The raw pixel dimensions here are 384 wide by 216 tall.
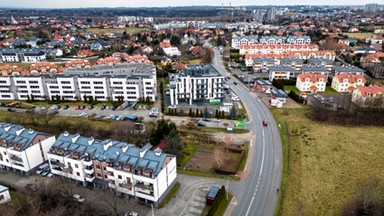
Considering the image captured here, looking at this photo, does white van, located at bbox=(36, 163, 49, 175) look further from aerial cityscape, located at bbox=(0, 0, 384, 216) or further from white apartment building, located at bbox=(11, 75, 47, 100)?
white apartment building, located at bbox=(11, 75, 47, 100)

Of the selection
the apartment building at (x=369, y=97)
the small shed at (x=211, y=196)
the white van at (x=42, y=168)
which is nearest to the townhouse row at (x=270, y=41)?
the apartment building at (x=369, y=97)

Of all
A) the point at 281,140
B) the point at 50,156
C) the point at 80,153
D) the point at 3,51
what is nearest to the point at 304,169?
the point at 281,140

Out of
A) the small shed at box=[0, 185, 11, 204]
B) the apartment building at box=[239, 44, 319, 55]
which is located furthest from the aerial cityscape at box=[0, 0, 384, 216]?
the apartment building at box=[239, 44, 319, 55]

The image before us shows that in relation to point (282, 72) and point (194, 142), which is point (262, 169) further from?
point (282, 72)

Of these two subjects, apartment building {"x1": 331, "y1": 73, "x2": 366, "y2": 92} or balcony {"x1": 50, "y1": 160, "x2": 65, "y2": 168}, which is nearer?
balcony {"x1": 50, "y1": 160, "x2": 65, "y2": 168}

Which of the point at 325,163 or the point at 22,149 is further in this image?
the point at 325,163

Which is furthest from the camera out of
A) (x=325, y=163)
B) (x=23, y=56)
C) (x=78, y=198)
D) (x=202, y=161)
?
(x=23, y=56)

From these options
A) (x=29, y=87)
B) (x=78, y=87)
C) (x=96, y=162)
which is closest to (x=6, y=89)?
(x=29, y=87)
